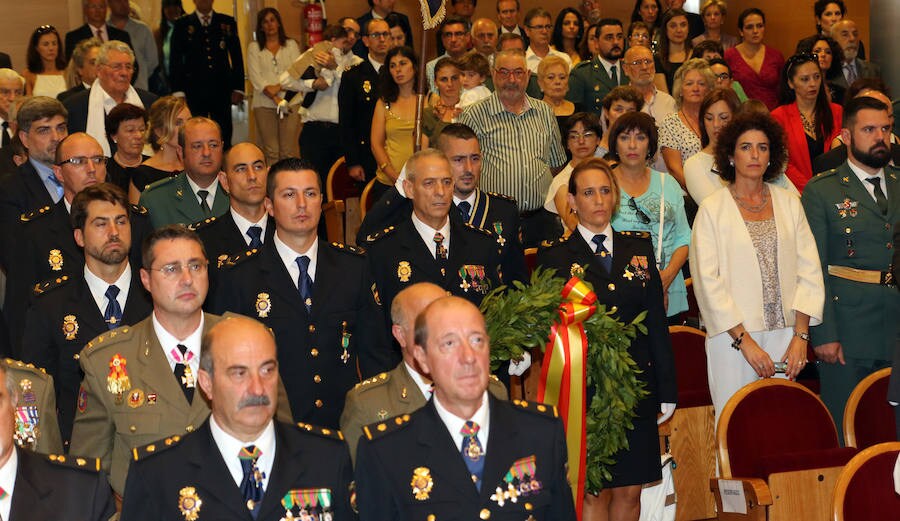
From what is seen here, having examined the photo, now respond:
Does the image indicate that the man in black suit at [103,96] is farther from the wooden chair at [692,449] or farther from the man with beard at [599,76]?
the wooden chair at [692,449]

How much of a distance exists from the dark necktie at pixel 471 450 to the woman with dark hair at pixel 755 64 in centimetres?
726

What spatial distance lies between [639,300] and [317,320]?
1441 mm

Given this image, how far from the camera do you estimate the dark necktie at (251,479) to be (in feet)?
11.1

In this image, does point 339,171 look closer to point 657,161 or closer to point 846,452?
point 657,161

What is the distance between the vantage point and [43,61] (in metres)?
9.66

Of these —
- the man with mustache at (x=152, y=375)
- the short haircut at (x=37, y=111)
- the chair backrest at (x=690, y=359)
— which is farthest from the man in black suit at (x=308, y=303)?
the short haircut at (x=37, y=111)

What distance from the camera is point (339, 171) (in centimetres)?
941

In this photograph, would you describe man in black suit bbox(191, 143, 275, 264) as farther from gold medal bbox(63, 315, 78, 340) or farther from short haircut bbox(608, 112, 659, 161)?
short haircut bbox(608, 112, 659, 161)

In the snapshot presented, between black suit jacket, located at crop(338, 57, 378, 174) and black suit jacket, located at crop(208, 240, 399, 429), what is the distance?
4.31 meters

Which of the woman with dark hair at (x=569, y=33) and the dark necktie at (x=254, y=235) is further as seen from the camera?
the woman with dark hair at (x=569, y=33)

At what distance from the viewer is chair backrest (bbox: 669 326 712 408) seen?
6.20m

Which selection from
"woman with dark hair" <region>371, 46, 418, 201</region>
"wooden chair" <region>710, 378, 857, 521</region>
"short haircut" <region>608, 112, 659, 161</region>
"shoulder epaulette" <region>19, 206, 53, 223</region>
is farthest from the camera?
"woman with dark hair" <region>371, 46, 418, 201</region>

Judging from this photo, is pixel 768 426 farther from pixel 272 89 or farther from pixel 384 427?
pixel 272 89

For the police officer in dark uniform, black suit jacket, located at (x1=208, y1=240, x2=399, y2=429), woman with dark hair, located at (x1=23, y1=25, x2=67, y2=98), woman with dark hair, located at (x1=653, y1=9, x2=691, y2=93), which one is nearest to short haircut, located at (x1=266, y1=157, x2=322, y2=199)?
black suit jacket, located at (x1=208, y1=240, x2=399, y2=429)
